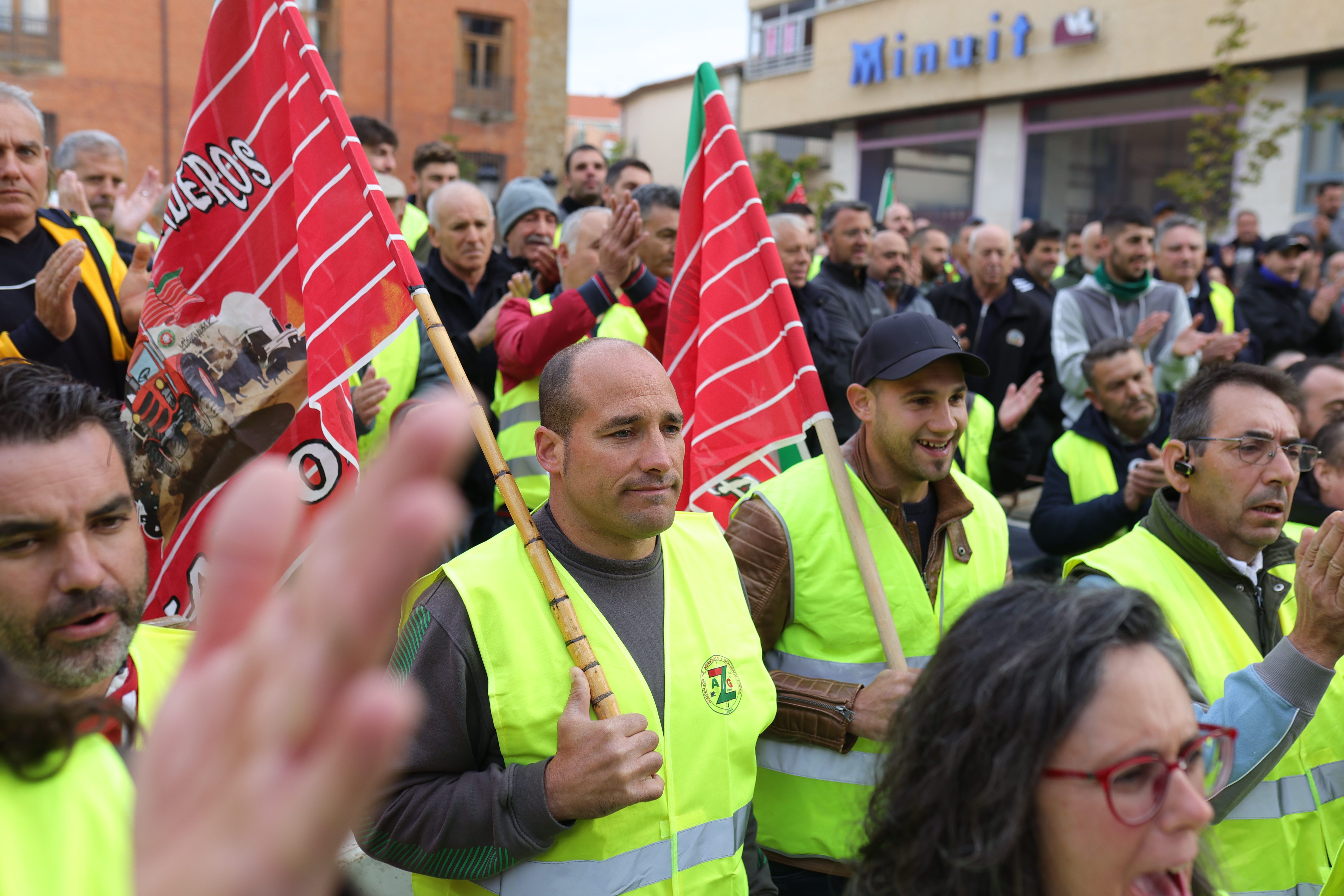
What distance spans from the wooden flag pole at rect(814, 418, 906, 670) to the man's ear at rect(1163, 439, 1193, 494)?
3.15 feet

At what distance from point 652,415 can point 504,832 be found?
1.01m

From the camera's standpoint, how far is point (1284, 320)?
27.6 feet

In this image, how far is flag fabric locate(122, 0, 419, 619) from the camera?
2.99 m

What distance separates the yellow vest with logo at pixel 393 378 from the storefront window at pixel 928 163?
24.1m

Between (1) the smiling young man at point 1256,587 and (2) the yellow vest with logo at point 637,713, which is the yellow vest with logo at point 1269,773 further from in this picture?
(2) the yellow vest with logo at point 637,713

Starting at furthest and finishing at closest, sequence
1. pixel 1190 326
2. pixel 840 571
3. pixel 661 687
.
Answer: pixel 1190 326, pixel 840 571, pixel 661 687

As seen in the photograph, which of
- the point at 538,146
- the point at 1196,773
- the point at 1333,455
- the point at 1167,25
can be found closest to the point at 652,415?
the point at 1196,773

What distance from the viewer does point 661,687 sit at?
2393 millimetres

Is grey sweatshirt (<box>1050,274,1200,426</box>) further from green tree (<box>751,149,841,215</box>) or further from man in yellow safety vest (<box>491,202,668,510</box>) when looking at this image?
green tree (<box>751,149,841,215</box>)

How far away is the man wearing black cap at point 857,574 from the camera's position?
111 inches

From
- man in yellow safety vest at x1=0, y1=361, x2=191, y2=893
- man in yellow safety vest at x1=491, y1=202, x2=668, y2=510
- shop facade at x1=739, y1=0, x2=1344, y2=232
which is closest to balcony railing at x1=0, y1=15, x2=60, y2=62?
shop facade at x1=739, y1=0, x2=1344, y2=232

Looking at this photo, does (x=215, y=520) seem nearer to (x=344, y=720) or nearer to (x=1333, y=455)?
(x=344, y=720)

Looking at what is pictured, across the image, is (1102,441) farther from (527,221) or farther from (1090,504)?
(527,221)

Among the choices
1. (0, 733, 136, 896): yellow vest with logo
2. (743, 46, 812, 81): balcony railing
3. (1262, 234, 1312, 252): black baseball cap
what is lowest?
(0, 733, 136, 896): yellow vest with logo
